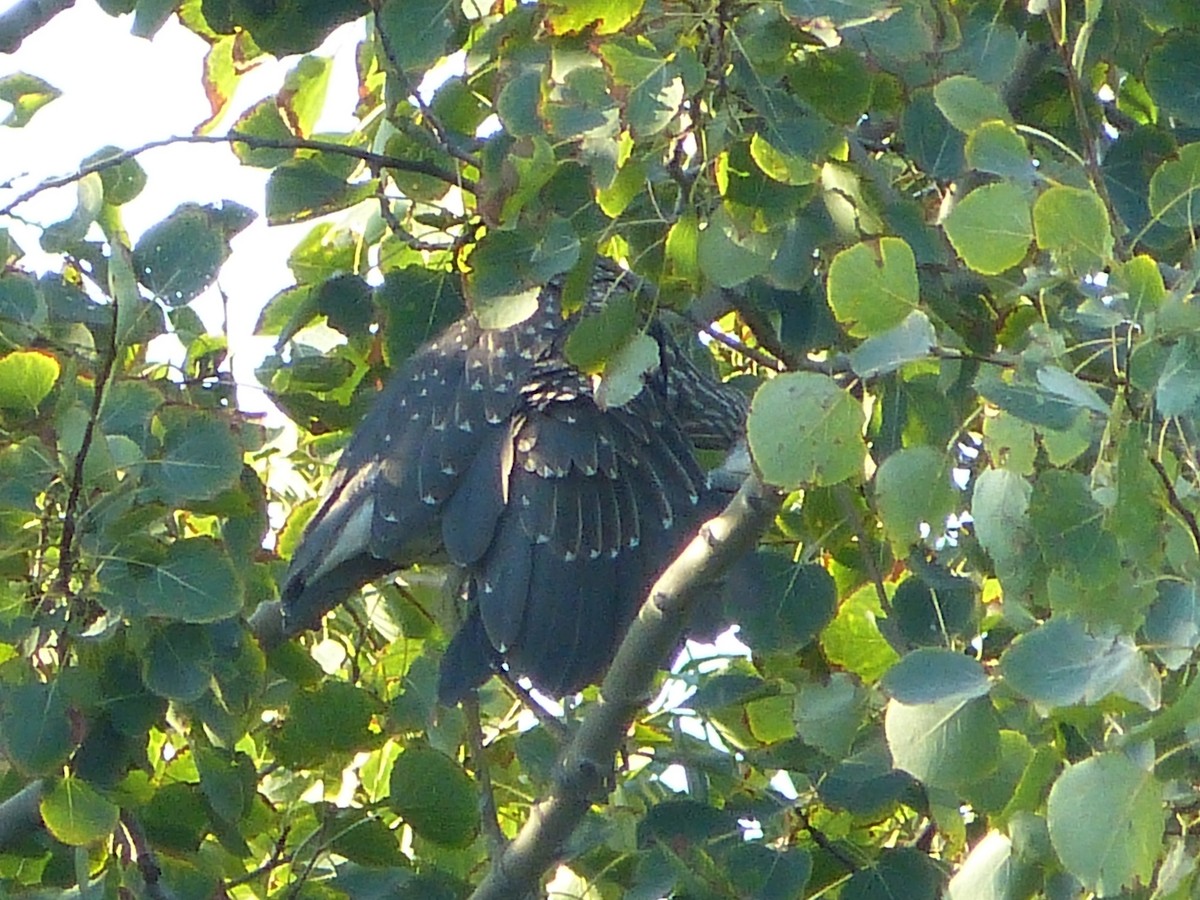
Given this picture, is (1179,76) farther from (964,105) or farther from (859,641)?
(859,641)

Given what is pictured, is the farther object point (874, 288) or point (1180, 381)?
point (874, 288)

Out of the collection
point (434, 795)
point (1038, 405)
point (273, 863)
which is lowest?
point (273, 863)

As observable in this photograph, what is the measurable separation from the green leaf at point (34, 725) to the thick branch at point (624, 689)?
16.2 inches

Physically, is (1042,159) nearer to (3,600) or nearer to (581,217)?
(581,217)

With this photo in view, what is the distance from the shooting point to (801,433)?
1.25 metres

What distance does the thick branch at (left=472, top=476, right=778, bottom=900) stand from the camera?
1.52m

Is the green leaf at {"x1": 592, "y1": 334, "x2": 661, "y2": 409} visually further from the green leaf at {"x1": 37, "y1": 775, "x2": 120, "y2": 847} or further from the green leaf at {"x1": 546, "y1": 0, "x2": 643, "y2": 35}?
the green leaf at {"x1": 37, "y1": 775, "x2": 120, "y2": 847}

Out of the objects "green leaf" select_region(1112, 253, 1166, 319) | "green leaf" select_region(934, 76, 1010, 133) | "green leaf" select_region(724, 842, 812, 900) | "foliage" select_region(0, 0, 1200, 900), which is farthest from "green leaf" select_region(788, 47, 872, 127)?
"green leaf" select_region(724, 842, 812, 900)

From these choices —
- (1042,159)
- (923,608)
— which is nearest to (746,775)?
(923,608)

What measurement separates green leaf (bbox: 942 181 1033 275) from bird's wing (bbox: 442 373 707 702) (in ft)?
3.11

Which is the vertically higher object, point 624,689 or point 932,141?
point 932,141

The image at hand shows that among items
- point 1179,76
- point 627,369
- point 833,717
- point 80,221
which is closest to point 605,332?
point 627,369

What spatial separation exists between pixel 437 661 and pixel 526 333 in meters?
0.49

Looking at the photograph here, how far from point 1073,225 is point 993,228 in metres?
0.07
